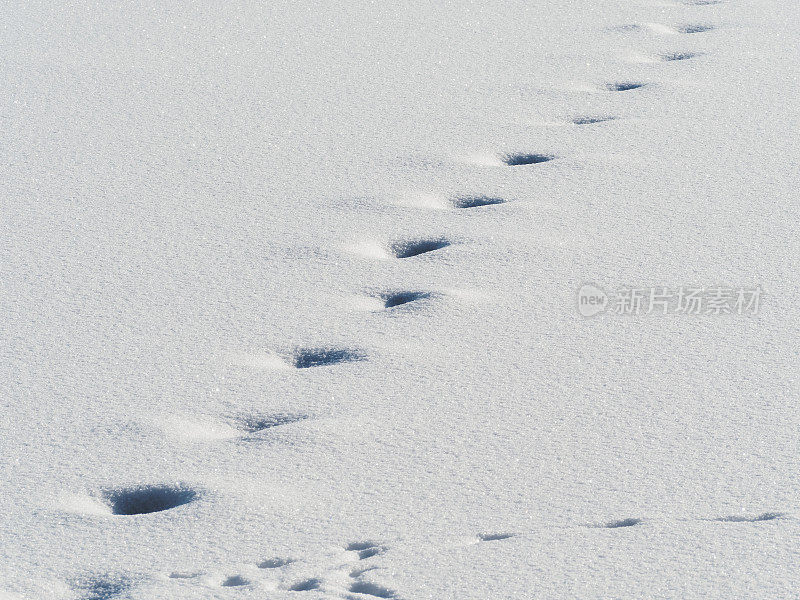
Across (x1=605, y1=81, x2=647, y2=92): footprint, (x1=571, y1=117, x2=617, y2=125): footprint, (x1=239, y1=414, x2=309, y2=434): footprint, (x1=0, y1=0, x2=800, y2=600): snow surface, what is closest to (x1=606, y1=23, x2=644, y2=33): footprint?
(x1=0, y1=0, x2=800, y2=600): snow surface

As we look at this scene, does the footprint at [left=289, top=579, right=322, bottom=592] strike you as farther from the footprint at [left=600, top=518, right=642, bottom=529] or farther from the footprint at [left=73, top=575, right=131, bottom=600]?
the footprint at [left=600, top=518, right=642, bottom=529]

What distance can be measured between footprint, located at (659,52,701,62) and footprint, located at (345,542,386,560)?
5.49 feet

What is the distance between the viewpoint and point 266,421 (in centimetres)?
141

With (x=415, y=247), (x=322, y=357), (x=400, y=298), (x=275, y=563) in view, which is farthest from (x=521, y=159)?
(x=275, y=563)

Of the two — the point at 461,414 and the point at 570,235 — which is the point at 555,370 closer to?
the point at 461,414

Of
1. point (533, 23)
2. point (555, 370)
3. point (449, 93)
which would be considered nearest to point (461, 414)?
point (555, 370)

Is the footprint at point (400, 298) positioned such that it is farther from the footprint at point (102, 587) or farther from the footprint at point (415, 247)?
the footprint at point (102, 587)

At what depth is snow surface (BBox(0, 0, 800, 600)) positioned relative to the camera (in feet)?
3.92

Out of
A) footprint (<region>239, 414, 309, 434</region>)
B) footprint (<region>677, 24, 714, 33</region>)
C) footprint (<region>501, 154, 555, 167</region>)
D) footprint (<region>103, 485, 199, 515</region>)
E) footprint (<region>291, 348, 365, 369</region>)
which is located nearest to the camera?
footprint (<region>103, 485, 199, 515</region>)

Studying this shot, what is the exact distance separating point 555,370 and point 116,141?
3.77ft

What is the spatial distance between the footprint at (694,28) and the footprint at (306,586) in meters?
1.96

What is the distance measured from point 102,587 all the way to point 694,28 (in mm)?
2074

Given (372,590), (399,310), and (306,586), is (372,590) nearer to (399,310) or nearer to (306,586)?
(306,586)

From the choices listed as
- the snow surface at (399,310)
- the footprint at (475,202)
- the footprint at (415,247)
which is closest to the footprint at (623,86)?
the snow surface at (399,310)
